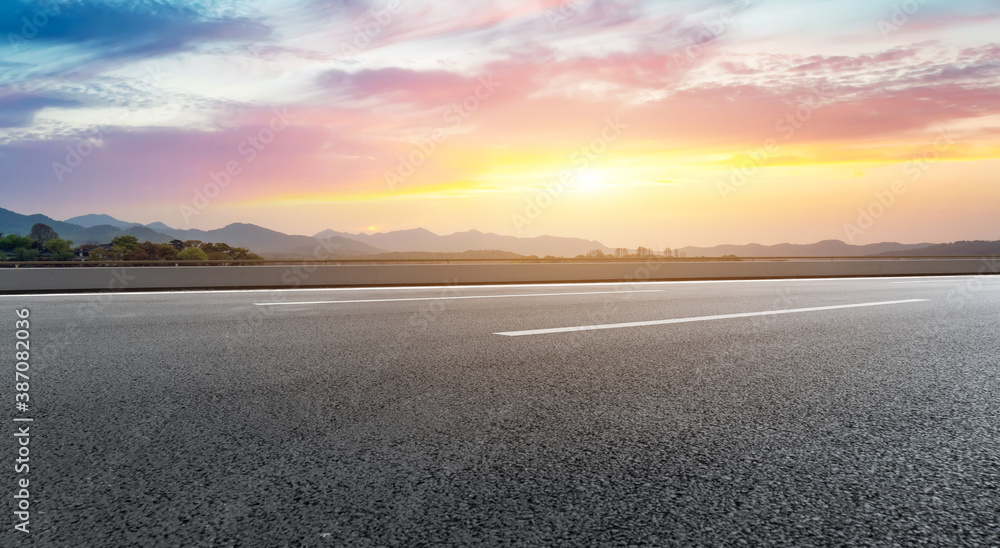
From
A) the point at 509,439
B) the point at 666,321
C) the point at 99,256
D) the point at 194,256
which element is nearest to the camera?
the point at 509,439

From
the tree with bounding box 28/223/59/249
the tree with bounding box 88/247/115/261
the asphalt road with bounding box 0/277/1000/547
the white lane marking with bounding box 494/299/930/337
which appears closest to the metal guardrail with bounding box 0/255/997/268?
the tree with bounding box 88/247/115/261

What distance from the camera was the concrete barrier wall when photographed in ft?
59.1

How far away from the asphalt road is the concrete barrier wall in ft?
38.0

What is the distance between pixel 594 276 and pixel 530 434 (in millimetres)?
20649

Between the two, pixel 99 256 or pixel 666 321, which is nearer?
pixel 666 321

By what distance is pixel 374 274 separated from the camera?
2059 centimetres

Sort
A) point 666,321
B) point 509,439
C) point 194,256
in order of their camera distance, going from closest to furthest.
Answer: point 509,439
point 666,321
point 194,256

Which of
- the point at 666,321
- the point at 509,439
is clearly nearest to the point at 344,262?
the point at 666,321

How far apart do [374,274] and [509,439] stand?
57.5ft

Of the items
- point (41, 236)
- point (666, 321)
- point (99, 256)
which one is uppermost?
point (41, 236)

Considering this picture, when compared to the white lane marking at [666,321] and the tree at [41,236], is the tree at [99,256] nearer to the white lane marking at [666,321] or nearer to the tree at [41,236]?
the tree at [41,236]

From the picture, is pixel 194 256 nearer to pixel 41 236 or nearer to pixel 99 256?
pixel 99 256

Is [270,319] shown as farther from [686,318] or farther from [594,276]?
[594,276]

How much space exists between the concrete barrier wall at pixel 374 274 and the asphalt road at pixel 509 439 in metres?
11.6
